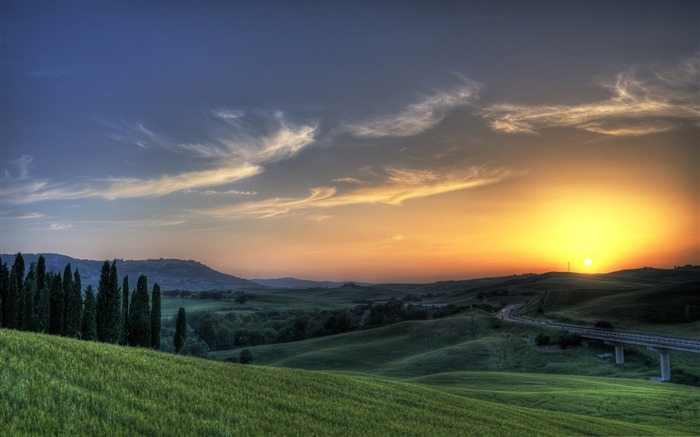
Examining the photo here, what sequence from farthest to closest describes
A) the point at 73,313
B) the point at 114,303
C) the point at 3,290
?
the point at 114,303 → the point at 73,313 → the point at 3,290

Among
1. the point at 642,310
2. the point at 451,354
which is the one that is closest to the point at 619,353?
the point at 451,354

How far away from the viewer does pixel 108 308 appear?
96.9 metres

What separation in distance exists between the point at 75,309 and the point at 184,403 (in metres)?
89.6

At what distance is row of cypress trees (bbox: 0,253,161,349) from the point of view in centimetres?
8900

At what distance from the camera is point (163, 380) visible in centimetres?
1939

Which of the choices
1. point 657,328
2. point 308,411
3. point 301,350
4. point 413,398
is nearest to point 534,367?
point 657,328

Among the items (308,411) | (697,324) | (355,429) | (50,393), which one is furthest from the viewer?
(697,324)

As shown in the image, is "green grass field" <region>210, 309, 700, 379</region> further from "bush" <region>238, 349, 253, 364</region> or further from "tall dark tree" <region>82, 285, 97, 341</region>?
"tall dark tree" <region>82, 285, 97, 341</region>

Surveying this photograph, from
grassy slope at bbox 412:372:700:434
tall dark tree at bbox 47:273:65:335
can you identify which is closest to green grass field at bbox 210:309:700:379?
grassy slope at bbox 412:372:700:434

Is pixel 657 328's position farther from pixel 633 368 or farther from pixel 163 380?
pixel 163 380

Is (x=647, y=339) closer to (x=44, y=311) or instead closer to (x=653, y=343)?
(x=653, y=343)

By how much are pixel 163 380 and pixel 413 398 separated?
16.8 metres

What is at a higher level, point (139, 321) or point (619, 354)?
point (139, 321)

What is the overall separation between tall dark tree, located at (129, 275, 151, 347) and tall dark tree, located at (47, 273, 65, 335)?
555 inches
